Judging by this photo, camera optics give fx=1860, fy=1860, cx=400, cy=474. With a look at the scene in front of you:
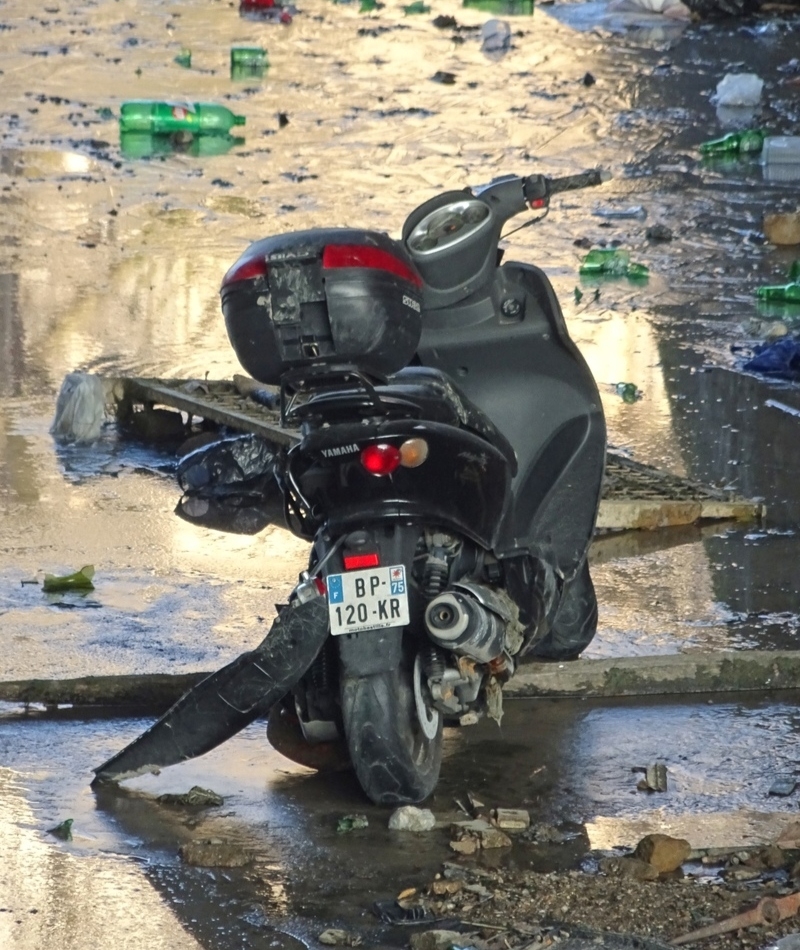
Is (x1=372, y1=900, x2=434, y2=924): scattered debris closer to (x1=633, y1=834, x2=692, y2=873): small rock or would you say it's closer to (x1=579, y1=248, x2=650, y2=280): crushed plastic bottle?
(x1=633, y1=834, x2=692, y2=873): small rock

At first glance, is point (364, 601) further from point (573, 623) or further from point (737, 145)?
point (737, 145)

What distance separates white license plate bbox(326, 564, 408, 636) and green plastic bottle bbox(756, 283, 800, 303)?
5995mm

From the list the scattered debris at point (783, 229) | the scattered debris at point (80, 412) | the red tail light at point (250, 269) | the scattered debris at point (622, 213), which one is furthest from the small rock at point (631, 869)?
the scattered debris at point (622, 213)

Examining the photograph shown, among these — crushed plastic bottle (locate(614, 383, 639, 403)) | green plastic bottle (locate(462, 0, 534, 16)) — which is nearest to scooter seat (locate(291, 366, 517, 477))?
crushed plastic bottle (locate(614, 383, 639, 403))

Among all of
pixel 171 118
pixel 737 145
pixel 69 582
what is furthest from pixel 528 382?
pixel 171 118

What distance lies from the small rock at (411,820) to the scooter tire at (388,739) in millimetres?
46

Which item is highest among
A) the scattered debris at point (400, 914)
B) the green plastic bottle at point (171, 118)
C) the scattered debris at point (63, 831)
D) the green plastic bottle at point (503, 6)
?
the green plastic bottle at point (503, 6)

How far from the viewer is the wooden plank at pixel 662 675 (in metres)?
4.79

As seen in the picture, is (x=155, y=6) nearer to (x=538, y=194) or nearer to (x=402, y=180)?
(x=402, y=180)

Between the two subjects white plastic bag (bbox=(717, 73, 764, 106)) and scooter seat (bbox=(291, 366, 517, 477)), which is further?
white plastic bag (bbox=(717, 73, 764, 106))

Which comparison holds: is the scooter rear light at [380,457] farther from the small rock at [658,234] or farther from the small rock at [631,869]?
the small rock at [658,234]

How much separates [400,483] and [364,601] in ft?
0.83

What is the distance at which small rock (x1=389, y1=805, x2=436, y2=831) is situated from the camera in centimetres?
396

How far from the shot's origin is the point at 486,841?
3.86 meters
